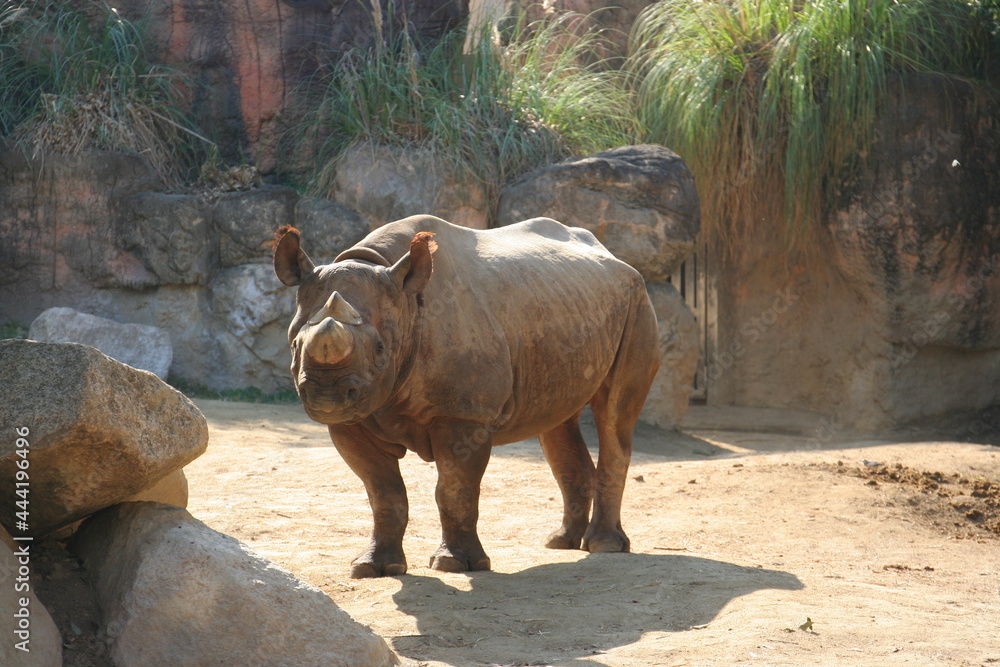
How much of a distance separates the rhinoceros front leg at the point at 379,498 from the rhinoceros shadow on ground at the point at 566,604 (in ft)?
0.52

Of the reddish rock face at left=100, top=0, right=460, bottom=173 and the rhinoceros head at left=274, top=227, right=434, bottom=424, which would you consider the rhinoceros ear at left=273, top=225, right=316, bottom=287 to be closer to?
the rhinoceros head at left=274, top=227, right=434, bottom=424

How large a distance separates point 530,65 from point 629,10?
3.95m

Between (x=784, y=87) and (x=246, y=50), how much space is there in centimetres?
551

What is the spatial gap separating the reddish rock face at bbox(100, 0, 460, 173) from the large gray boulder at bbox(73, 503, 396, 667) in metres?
8.24

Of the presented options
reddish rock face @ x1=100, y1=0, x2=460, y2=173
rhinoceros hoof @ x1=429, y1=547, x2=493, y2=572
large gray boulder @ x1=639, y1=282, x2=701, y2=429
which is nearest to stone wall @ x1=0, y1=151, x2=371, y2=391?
reddish rock face @ x1=100, y1=0, x2=460, y2=173

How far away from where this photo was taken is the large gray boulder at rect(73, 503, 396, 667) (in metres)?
3.00

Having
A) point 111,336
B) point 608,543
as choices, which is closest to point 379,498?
point 608,543

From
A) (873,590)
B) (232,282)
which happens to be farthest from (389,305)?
(232,282)

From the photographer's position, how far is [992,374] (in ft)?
36.1

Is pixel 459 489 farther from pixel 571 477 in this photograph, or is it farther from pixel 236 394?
pixel 236 394

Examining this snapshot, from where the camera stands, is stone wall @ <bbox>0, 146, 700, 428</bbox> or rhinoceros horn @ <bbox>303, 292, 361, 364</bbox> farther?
stone wall @ <bbox>0, 146, 700, 428</bbox>

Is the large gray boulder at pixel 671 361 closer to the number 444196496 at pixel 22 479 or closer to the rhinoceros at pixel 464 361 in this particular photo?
the rhinoceros at pixel 464 361

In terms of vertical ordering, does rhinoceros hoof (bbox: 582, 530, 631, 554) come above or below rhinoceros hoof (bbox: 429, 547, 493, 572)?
below

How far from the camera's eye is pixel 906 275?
10547 millimetres
